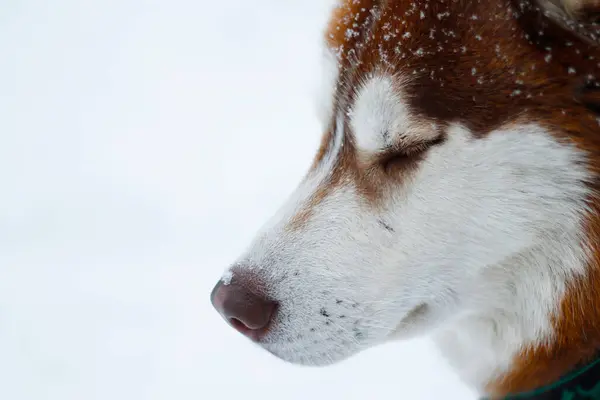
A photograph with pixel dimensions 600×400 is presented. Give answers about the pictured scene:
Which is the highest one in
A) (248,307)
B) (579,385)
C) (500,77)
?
(500,77)

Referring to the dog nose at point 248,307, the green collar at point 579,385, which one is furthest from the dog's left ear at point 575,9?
the dog nose at point 248,307

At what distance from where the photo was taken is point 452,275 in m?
1.77

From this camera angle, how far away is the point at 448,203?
1715mm

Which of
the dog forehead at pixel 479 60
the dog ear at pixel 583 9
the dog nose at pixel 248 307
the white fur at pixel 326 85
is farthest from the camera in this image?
the white fur at pixel 326 85

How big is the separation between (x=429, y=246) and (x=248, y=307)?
50 centimetres

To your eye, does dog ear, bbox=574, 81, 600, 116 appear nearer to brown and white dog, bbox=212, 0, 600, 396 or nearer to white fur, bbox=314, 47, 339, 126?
brown and white dog, bbox=212, 0, 600, 396

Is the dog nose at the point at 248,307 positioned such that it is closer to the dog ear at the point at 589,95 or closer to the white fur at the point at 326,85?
the white fur at the point at 326,85

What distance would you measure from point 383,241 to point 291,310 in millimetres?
306

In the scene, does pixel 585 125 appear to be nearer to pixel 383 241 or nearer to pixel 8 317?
pixel 383 241

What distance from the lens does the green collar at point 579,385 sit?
1.77 m

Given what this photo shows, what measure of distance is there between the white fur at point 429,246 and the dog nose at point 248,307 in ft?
0.10

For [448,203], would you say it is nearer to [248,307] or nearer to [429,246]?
[429,246]

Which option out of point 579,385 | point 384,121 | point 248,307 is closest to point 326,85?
point 384,121

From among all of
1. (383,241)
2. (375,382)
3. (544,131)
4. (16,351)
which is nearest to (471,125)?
(544,131)
